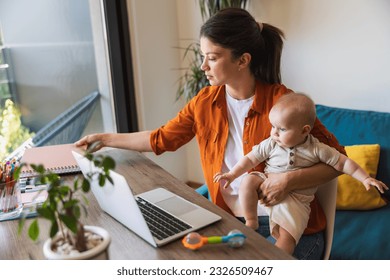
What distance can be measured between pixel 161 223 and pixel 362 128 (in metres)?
1.40

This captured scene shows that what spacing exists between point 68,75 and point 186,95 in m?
0.76

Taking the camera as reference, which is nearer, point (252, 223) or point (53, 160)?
point (252, 223)

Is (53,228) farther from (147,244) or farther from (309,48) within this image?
(309,48)

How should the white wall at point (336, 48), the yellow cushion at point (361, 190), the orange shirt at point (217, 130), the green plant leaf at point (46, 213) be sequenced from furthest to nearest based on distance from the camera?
1. the white wall at point (336, 48)
2. the yellow cushion at point (361, 190)
3. the orange shirt at point (217, 130)
4. the green plant leaf at point (46, 213)

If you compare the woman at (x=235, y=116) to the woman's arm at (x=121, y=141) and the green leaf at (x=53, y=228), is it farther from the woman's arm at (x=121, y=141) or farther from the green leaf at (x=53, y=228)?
the green leaf at (x=53, y=228)

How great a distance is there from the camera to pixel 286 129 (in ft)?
4.68

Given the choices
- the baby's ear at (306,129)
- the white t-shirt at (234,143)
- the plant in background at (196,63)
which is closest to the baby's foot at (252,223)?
the white t-shirt at (234,143)

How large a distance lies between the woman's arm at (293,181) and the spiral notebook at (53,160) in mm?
699

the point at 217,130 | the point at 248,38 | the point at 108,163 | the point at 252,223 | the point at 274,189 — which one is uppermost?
the point at 248,38

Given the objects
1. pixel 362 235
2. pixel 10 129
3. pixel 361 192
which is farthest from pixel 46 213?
pixel 10 129

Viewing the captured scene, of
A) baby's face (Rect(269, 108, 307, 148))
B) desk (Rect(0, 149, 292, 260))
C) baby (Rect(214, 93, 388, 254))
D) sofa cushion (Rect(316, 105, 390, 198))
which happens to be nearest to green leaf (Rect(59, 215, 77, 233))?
desk (Rect(0, 149, 292, 260))

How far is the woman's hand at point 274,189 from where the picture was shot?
1.43 meters

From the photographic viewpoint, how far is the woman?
151 centimetres
